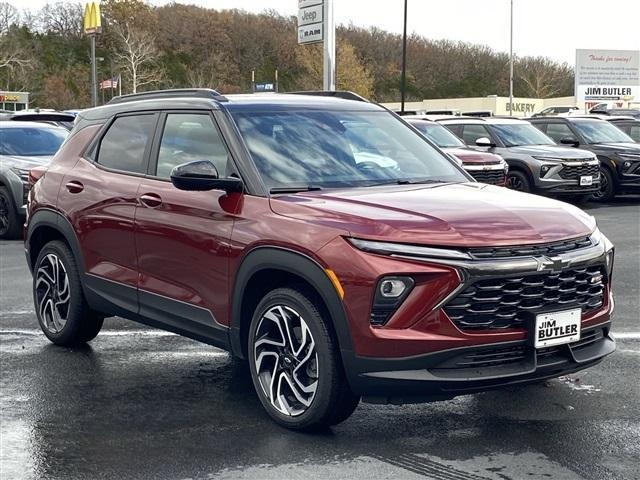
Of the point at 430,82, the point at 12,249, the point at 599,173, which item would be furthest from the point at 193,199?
the point at 430,82

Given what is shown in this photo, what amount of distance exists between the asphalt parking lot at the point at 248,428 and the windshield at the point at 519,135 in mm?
12514

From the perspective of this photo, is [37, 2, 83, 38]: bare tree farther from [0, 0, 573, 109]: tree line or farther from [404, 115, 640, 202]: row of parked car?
[404, 115, 640, 202]: row of parked car

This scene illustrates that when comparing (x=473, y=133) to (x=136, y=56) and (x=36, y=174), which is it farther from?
(x=136, y=56)

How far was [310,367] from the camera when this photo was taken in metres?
4.88

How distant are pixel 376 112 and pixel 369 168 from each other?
0.80 metres

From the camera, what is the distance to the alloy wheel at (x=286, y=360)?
4.85 m

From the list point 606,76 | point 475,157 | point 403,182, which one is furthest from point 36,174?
point 606,76

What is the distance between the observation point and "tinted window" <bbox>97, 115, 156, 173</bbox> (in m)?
6.23

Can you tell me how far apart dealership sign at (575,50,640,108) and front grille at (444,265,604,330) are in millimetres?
69193

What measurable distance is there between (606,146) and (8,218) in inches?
457

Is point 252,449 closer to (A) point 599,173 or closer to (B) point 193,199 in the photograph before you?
(B) point 193,199

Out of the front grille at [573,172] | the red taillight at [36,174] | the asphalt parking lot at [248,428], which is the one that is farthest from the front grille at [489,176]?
the red taillight at [36,174]

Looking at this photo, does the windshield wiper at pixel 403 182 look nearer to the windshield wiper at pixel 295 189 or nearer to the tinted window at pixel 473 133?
the windshield wiper at pixel 295 189

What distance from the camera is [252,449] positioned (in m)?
4.70
